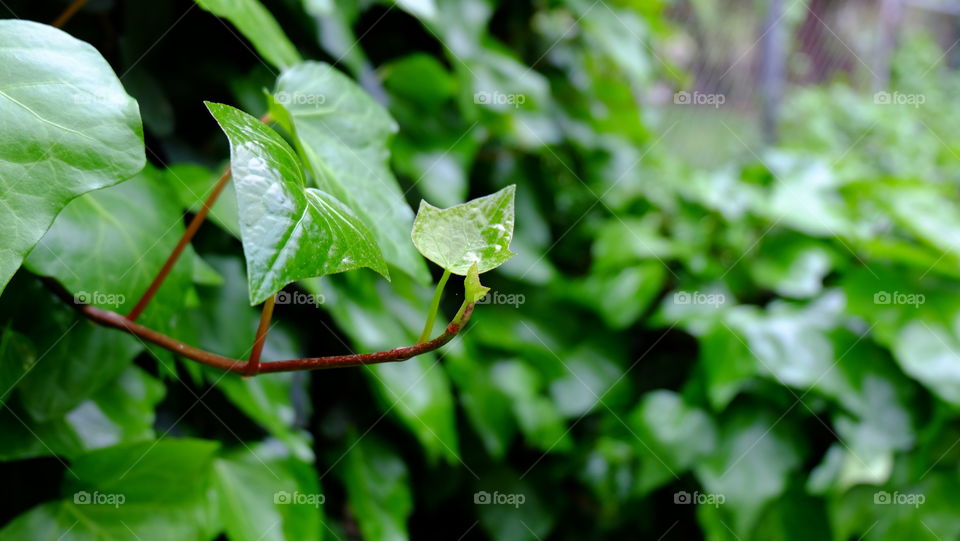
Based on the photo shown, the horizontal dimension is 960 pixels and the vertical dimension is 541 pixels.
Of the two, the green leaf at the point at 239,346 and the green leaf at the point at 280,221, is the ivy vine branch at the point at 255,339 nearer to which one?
the green leaf at the point at 280,221

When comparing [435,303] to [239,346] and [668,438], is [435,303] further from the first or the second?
[668,438]

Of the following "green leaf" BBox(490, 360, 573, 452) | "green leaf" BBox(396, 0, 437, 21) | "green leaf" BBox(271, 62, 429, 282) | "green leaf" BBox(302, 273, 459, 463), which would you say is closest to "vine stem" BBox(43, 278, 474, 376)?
"green leaf" BBox(271, 62, 429, 282)

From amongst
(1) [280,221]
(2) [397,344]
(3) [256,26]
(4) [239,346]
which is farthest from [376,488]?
(1) [280,221]

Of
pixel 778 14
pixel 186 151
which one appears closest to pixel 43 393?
pixel 186 151

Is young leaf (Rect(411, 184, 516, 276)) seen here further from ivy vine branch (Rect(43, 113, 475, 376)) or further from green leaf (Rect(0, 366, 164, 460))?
green leaf (Rect(0, 366, 164, 460))

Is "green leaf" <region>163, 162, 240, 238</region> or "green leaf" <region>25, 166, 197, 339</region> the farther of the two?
"green leaf" <region>163, 162, 240, 238</region>

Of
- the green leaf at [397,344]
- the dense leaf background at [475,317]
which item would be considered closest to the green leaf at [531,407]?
the dense leaf background at [475,317]

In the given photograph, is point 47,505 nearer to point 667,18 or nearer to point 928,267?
point 928,267
